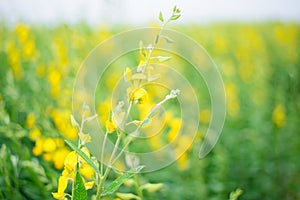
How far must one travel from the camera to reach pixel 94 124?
197 cm

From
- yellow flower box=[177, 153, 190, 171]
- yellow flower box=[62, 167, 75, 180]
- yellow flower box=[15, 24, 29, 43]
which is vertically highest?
yellow flower box=[15, 24, 29, 43]

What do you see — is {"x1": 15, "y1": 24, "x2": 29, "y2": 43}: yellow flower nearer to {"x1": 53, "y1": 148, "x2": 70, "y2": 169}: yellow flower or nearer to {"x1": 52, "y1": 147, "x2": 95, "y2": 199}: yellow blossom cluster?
{"x1": 53, "y1": 148, "x2": 70, "y2": 169}: yellow flower

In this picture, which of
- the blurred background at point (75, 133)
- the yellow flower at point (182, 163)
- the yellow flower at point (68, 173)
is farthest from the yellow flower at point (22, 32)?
the yellow flower at point (68, 173)

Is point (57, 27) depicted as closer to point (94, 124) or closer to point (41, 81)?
point (41, 81)

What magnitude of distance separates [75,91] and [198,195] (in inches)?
28.1

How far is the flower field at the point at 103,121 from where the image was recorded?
1729 millimetres

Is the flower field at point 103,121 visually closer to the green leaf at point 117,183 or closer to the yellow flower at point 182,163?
the yellow flower at point 182,163

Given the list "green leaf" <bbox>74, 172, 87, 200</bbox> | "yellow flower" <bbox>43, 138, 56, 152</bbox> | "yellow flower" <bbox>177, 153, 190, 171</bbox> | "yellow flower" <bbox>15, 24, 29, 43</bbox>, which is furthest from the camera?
"yellow flower" <bbox>15, 24, 29, 43</bbox>

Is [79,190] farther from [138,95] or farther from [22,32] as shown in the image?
[22,32]

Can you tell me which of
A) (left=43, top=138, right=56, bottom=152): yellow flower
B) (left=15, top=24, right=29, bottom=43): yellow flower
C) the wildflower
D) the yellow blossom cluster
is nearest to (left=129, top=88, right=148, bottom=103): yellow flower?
the wildflower

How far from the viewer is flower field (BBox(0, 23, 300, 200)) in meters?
1.73

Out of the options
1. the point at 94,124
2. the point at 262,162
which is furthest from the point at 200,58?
the point at 94,124

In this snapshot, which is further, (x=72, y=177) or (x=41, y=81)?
(x=41, y=81)

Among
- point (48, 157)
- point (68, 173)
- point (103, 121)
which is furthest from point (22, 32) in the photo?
point (68, 173)
